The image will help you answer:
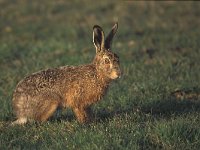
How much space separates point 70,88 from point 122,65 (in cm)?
344

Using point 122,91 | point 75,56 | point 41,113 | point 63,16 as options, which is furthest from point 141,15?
point 41,113

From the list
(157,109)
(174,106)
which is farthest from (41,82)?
(174,106)

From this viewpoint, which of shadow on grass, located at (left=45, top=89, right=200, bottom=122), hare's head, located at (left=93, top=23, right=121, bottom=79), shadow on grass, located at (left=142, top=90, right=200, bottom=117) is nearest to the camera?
hare's head, located at (left=93, top=23, right=121, bottom=79)

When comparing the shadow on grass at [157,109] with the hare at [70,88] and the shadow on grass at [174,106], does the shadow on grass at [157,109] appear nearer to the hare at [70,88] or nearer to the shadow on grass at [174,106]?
the shadow on grass at [174,106]

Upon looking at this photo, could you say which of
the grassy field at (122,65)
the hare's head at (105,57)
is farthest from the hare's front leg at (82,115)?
the hare's head at (105,57)

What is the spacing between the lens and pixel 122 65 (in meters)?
11.0

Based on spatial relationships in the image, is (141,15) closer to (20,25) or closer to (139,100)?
(20,25)

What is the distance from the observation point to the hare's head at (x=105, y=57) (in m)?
7.27

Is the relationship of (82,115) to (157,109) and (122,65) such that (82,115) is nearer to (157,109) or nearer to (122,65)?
(157,109)

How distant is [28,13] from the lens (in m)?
17.4

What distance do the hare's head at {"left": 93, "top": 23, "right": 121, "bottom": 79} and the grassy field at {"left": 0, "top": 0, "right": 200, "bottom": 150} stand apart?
2.11 ft

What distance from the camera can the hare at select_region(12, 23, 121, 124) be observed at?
740 centimetres

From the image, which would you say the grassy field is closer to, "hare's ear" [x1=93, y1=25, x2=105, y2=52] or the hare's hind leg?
the hare's hind leg

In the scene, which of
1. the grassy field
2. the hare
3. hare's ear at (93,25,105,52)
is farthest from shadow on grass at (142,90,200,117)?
hare's ear at (93,25,105,52)
